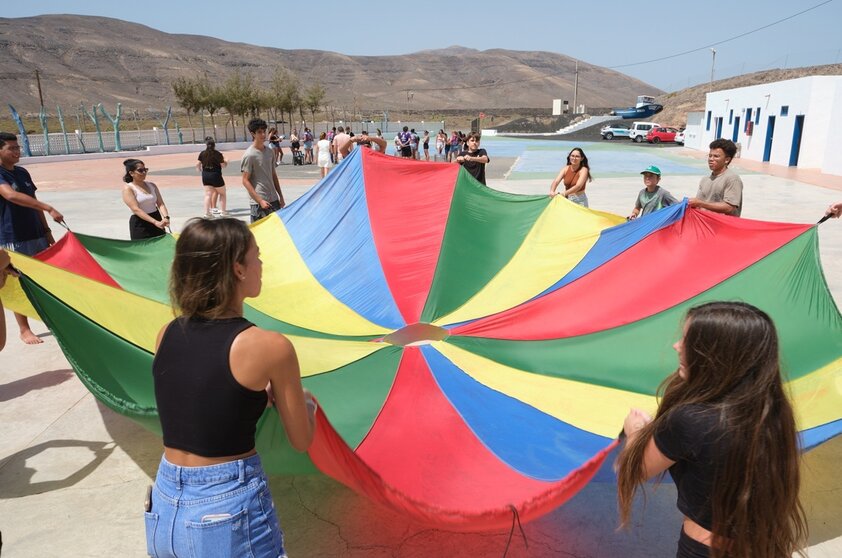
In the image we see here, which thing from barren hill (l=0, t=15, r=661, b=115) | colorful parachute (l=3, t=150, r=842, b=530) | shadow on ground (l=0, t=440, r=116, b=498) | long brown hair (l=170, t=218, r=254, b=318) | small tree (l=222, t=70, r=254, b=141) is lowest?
shadow on ground (l=0, t=440, r=116, b=498)

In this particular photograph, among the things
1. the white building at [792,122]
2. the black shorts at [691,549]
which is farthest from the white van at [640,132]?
the black shorts at [691,549]

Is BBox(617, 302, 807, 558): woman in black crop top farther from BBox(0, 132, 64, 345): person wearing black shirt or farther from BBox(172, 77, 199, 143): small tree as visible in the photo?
BBox(172, 77, 199, 143): small tree

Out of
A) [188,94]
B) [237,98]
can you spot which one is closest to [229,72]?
[188,94]

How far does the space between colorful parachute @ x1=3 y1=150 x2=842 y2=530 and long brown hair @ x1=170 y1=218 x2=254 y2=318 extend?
24.1 inches

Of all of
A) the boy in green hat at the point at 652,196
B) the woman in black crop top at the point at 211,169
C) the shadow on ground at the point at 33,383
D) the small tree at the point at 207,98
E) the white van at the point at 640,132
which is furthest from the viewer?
the small tree at the point at 207,98

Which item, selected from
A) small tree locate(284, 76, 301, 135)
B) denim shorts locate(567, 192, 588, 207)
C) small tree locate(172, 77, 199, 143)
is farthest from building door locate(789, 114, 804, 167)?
small tree locate(172, 77, 199, 143)

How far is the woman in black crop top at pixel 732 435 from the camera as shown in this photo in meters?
1.60

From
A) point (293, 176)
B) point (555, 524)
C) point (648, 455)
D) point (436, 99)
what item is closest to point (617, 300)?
point (555, 524)

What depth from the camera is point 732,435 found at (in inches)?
63.4

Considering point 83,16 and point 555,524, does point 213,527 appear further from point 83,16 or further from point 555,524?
point 83,16

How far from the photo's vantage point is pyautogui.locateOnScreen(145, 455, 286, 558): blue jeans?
1685 millimetres

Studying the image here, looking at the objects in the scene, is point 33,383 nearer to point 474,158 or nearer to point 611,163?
point 474,158

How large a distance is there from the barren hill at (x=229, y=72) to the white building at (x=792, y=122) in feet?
186

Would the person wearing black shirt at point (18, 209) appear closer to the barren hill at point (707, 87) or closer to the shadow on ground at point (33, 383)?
the shadow on ground at point (33, 383)
